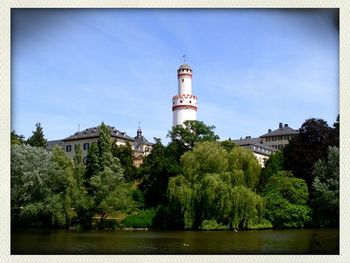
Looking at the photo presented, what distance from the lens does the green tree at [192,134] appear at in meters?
29.2

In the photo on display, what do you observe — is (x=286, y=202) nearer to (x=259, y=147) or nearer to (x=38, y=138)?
(x=38, y=138)

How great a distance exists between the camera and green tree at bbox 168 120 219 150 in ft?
95.7

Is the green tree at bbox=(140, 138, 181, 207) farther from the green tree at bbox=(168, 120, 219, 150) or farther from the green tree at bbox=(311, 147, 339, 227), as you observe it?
the green tree at bbox=(311, 147, 339, 227)

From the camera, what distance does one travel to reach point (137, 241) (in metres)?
16.2

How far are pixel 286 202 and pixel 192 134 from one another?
25.1 feet

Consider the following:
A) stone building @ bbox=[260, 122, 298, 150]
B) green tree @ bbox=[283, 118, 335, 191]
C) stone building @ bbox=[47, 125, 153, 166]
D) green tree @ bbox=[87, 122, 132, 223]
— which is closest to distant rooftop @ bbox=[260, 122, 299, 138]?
stone building @ bbox=[260, 122, 298, 150]

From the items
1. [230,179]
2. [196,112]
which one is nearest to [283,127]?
[196,112]

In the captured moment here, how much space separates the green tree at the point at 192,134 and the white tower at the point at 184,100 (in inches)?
444

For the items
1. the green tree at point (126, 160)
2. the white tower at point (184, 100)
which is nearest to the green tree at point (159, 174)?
the green tree at point (126, 160)

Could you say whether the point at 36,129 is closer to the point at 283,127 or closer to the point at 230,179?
the point at 230,179

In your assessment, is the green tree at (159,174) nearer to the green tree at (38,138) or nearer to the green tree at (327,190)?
the green tree at (327,190)

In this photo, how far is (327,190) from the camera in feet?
72.3

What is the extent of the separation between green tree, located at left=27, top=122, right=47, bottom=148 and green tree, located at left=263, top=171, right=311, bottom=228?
17.8 m

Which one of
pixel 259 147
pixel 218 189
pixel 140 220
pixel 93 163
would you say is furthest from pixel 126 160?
pixel 259 147
